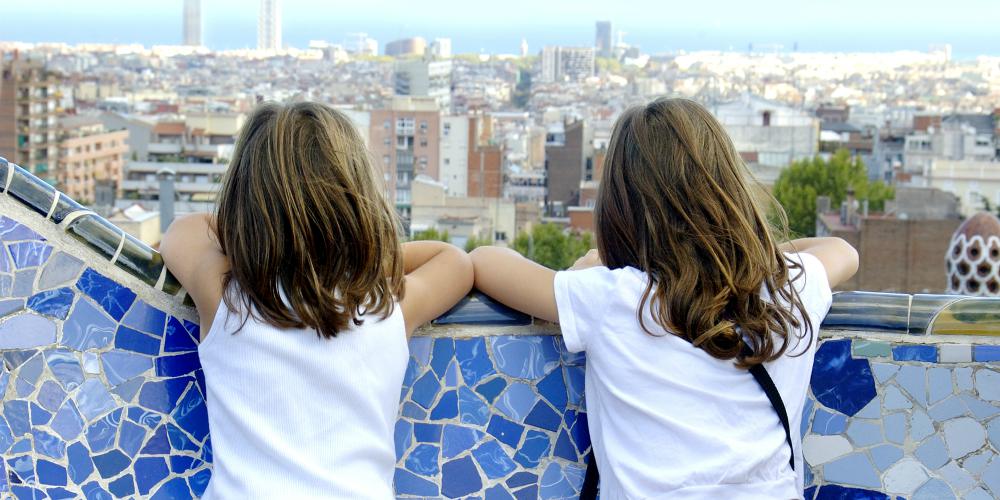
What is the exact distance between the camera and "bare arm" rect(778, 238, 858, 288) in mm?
1537

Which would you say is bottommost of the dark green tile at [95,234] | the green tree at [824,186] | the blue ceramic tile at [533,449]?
the green tree at [824,186]

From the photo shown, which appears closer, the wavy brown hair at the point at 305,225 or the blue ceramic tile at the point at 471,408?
the wavy brown hair at the point at 305,225

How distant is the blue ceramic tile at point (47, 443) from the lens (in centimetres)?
153

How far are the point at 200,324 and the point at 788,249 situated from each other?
0.62m

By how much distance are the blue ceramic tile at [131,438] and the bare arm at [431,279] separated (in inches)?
12.3

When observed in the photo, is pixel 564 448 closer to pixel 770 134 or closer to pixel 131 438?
pixel 131 438

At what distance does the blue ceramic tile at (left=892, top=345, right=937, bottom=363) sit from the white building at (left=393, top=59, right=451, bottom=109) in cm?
6528

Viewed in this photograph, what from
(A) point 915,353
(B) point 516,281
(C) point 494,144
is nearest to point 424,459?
(B) point 516,281

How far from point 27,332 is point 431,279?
43 cm

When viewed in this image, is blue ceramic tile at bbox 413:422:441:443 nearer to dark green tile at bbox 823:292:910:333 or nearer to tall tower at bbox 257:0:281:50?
dark green tile at bbox 823:292:910:333

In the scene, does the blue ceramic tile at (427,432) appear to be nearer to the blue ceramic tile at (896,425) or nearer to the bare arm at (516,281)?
the bare arm at (516,281)

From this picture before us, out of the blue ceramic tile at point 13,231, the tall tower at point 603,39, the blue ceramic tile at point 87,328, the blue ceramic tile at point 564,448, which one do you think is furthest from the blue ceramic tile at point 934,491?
the tall tower at point 603,39

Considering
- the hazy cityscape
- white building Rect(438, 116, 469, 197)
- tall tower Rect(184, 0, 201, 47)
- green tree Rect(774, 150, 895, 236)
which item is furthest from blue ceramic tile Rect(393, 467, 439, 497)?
tall tower Rect(184, 0, 201, 47)

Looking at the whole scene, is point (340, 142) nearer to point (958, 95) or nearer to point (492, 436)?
point (492, 436)
